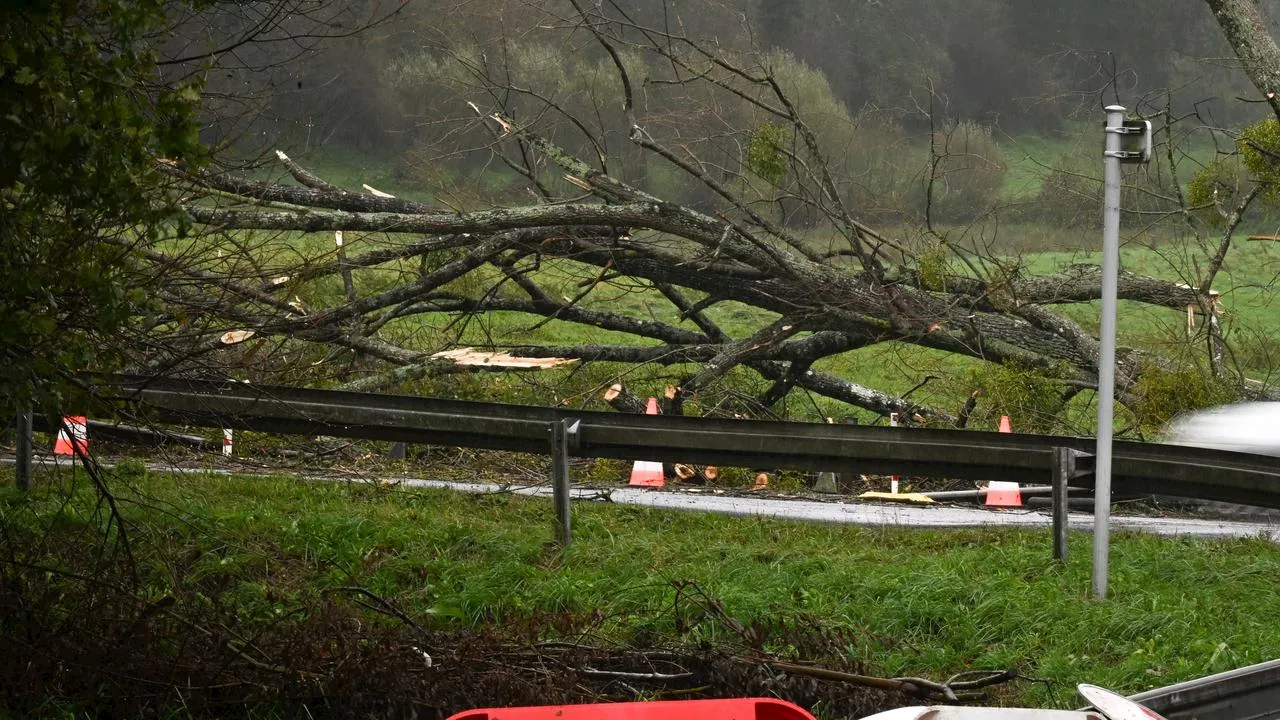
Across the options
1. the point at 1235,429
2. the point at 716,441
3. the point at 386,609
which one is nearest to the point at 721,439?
the point at 716,441

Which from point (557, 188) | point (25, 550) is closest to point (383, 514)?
point (25, 550)

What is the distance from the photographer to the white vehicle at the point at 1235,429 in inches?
346

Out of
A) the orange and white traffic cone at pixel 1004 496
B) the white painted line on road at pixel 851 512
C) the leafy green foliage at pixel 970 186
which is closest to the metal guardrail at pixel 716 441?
the white painted line on road at pixel 851 512

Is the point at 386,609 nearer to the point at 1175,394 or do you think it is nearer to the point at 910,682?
the point at 910,682

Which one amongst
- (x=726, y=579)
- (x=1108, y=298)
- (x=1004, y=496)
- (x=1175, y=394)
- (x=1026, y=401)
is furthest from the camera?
(x=1026, y=401)

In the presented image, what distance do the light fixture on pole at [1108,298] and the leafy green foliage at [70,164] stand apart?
14.6 feet

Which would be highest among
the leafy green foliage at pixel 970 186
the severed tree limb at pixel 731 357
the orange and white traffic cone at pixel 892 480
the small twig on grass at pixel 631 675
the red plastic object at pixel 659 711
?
the leafy green foliage at pixel 970 186

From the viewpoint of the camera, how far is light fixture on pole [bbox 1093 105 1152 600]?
21.7 ft

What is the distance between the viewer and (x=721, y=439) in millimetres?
7785

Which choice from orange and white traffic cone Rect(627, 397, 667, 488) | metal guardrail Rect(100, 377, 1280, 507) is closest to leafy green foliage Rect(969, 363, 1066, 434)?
orange and white traffic cone Rect(627, 397, 667, 488)

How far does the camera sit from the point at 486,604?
6.35 metres

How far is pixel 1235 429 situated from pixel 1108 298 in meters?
3.18

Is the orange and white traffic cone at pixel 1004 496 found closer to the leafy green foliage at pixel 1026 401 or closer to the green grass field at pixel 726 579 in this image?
the leafy green foliage at pixel 1026 401

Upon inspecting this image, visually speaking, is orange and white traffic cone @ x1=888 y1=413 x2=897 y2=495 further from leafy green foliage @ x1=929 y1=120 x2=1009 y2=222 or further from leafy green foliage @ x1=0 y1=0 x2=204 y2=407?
leafy green foliage @ x1=929 y1=120 x2=1009 y2=222
